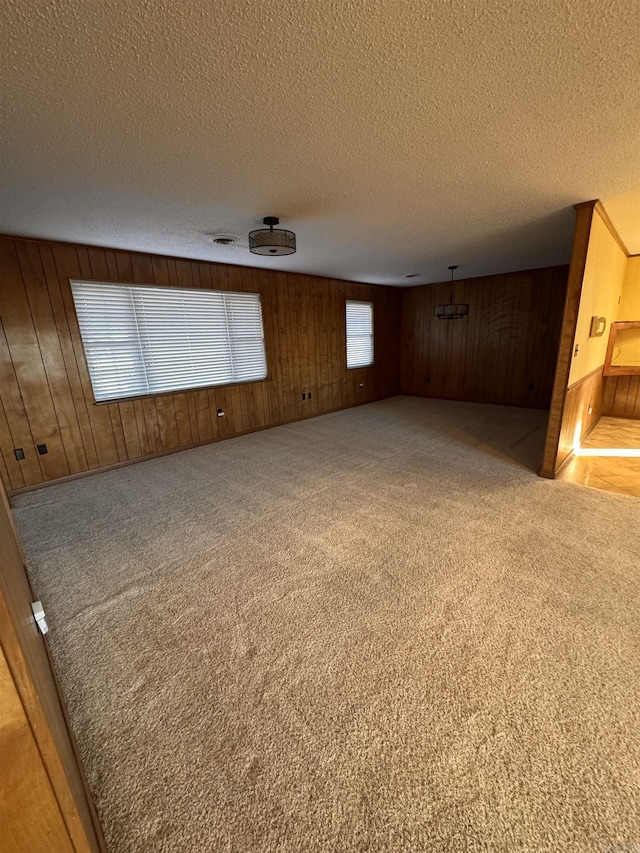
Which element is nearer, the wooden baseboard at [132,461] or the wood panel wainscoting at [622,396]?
the wooden baseboard at [132,461]

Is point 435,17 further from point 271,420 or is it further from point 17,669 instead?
point 271,420

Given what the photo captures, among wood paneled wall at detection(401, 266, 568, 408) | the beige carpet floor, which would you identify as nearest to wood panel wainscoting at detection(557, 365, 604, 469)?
the beige carpet floor

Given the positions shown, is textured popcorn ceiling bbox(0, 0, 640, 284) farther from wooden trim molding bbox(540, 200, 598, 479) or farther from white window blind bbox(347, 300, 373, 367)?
white window blind bbox(347, 300, 373, 367)

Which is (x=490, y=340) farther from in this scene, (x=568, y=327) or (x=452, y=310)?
(x=568, y=327)

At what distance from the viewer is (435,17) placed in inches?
41.8

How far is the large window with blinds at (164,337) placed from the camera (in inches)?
140

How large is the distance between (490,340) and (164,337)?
551 cm

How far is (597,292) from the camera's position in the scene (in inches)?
134

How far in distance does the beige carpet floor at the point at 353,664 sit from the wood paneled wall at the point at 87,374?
0.82 meters

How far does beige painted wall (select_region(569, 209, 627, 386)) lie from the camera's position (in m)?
2.91

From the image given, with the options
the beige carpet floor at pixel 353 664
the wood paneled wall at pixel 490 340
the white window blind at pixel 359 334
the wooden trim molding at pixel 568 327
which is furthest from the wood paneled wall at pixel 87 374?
the wooden trim molding at pixel 568 327

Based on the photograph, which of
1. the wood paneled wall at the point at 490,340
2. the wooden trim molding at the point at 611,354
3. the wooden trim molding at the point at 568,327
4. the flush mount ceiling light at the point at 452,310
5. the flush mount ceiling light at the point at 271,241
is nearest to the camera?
the flush mount ceiling light at the point at 271,241

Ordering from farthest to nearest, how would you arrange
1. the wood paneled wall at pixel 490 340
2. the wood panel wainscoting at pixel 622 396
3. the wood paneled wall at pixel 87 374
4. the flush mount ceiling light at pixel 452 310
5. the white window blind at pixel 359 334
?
the white window blind at pixel 359 334, the wood paneled wall at pixel 490 340, the flush mount ceiling light at pixel 452 310, the wood panel wainscoting at pixel 622 396, the wood paneled wall at pixel 87 374

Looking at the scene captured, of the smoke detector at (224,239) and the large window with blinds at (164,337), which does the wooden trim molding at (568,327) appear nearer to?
the smoke detector at (224,239)
